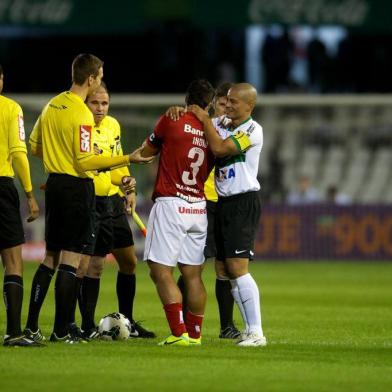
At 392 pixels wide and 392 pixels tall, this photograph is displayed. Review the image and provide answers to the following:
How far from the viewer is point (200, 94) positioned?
10.1 meters

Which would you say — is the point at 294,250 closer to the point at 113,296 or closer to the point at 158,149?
the point at 113,296

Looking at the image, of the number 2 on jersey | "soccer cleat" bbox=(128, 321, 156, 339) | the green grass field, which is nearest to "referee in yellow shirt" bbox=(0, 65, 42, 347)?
the green grass field

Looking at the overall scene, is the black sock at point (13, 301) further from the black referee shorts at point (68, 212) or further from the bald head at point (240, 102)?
the bald head at point (240, 102)

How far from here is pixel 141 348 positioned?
393 inches

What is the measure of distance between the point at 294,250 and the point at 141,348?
14.0m

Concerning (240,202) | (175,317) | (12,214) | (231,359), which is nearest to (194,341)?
(175,317)

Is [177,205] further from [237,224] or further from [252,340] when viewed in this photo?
[252,340]

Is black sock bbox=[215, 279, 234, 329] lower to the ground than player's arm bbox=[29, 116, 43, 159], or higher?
lower

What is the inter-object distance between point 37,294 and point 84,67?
1.86 metres

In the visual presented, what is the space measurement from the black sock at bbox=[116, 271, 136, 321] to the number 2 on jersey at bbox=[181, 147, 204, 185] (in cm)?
159

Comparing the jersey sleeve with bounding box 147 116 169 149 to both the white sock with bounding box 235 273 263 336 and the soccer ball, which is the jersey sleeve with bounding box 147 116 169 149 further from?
the soccer ball

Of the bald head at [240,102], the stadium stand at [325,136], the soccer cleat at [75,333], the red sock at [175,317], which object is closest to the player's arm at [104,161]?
the bald head at [240,102]

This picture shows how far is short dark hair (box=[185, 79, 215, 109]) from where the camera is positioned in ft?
33.2

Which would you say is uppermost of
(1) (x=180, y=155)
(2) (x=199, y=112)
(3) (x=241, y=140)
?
(2) (x=199, y=112)
